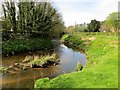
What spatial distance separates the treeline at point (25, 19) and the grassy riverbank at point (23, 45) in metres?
2.10

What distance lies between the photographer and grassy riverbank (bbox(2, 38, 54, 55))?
39.9 m

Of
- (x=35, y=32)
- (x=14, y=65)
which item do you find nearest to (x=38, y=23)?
(x=35, y=32)

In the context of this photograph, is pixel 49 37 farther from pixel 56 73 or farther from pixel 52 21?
pixel 56 73

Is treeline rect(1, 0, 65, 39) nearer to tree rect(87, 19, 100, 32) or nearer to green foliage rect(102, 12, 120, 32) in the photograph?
green foliage rect(102, 12, 120, 32)

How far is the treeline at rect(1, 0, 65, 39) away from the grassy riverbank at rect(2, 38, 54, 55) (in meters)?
2.10

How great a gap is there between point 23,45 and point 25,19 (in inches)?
247

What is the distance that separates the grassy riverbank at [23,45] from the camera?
39.9 meters

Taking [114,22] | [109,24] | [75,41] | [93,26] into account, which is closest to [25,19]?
[75,41]

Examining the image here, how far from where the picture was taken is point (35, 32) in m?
48.7

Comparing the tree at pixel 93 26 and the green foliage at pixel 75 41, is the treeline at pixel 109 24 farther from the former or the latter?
the green foliage at pixel 75 41

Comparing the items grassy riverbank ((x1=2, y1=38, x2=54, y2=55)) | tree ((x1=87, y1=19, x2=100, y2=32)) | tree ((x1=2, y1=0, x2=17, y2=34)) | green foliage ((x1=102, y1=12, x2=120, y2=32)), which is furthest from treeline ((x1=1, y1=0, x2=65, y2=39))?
tree ((x1=87, y1=19, x2=100, y2=32))

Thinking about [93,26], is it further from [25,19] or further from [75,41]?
[25,19]

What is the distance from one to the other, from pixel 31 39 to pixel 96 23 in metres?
52.7

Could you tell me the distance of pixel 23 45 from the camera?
142ft
